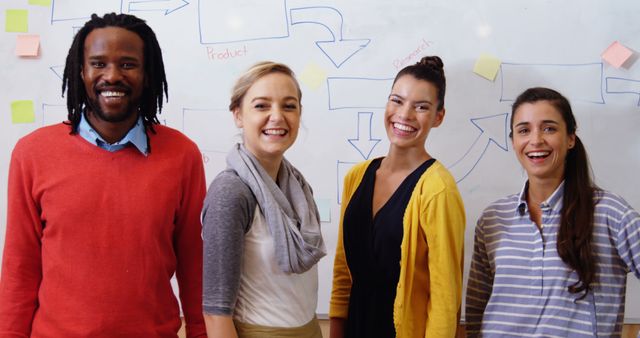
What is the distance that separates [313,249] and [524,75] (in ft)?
3.56

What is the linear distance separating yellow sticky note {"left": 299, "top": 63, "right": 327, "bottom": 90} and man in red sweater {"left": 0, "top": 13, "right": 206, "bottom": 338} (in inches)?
27.9

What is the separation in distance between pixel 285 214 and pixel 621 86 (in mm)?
1330

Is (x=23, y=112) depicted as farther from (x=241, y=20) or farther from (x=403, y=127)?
(x=403, y=127)

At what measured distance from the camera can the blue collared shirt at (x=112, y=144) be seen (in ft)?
3.94

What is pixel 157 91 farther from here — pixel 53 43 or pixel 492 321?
pixel 492 321

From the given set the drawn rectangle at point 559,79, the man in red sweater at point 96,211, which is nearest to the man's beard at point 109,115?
the man in red sweater at point 96,211

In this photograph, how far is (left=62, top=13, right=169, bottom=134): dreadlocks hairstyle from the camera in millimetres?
1245

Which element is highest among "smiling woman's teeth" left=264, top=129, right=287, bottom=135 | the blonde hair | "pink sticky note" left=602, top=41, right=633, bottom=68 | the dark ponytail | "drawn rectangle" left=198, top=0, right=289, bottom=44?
"drawn rectangle" left=198, top=0, right=289, bottom=44

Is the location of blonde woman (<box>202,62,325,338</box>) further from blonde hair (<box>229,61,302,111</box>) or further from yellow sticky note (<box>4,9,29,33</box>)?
yellow sticky note (<box>4,9,29,33</box>)

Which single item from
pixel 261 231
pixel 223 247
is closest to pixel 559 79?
pixel 261 231

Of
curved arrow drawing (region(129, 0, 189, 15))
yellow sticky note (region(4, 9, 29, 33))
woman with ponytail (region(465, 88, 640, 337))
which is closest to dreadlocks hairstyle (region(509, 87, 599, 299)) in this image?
woman with ponytail (region(465, 88, 640, 337))

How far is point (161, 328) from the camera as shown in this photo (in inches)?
48.3

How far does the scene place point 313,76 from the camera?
1.86 meters

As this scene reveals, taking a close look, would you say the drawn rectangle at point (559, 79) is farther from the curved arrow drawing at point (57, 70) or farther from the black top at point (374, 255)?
the curved arrow drawing at point (57, 70)
